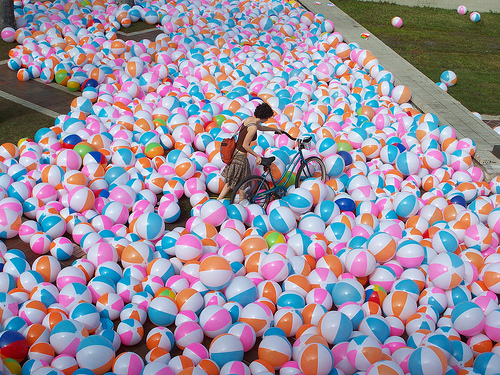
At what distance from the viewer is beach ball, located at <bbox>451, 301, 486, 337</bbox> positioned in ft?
16.9

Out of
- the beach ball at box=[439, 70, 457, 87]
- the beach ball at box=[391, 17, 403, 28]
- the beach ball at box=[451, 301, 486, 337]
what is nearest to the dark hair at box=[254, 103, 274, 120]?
the beach ball at box=[451, 301, 486, 337]

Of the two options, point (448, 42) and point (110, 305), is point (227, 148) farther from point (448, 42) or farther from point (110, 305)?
point (448, 42)

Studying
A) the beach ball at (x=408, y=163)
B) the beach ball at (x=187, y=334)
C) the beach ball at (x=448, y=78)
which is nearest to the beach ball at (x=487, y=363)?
the beach ball at (x=187, y=334)

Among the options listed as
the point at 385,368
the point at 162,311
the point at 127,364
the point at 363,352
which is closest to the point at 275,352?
the point at 363,352

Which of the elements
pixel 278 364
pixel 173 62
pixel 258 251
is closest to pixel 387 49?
pixel 173 62

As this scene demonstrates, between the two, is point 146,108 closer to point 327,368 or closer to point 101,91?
point 101,91

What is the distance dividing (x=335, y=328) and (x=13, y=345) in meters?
3.10

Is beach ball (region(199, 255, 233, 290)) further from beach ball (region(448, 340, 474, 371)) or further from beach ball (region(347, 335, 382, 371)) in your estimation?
beach ball (region(448, 340, 474, 371))

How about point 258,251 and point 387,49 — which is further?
point 387,49

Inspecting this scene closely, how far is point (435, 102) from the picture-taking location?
10797mm

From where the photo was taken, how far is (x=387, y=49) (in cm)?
1372

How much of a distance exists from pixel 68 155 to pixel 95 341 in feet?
12.3

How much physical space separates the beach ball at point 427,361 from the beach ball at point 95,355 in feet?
9.25

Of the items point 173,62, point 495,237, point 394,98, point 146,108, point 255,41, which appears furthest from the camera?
point 255,41
